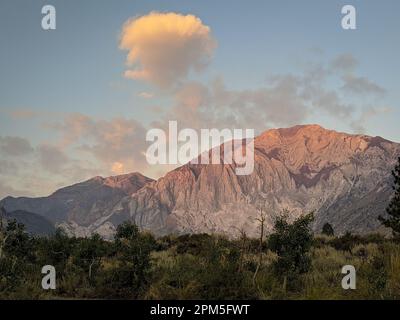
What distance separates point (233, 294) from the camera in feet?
37.9

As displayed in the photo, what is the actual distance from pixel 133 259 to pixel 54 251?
7.08 meters

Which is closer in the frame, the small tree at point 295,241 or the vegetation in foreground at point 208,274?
the vegetation in foreground at point 208,274

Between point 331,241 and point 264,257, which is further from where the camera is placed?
point 331,241

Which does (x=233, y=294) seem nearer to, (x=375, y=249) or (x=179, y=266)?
(x=179, y=266)

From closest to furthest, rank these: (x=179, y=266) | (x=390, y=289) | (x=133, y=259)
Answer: (x=390, y=289), (x=179, y=266), (x=133, y=259)

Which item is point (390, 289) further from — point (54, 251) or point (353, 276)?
point (54, 251)

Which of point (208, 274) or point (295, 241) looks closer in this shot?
point (208, 274)

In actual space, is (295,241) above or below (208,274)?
above

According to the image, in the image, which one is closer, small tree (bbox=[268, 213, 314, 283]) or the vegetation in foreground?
the vegetation in foreground
